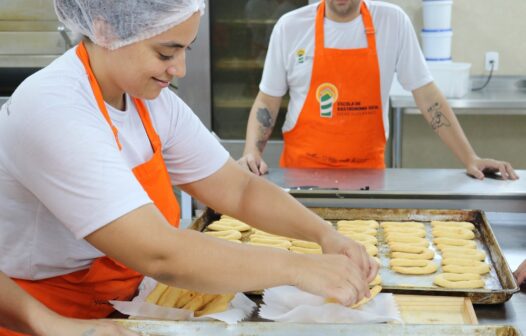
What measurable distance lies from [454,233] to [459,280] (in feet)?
1.30

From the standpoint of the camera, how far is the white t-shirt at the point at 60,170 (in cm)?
150

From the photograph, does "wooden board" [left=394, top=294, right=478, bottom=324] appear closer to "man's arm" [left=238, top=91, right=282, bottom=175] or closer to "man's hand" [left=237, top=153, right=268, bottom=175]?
"man's hand" [left=237, top=153, right=268, bottom=175]

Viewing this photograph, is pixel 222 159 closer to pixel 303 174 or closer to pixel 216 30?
pixel 303 174

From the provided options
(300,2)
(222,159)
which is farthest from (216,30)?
(222,159)

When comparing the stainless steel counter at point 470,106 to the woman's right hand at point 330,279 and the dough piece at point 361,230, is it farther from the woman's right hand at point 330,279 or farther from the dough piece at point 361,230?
the woman's right hand at point 330,279

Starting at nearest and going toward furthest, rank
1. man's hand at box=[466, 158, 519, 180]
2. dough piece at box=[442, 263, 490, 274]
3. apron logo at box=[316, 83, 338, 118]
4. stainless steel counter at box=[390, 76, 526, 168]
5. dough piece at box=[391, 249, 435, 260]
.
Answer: dough piece at box=[442, 263, 490, 274] → dough piece at box=[391, 249, 435, 260] → man's hand at box=[466, 158, 519, 180] → apron logo at box=[316, 83, 338, 118] → stainless steel counter at box=[390, 76, 526, 168]

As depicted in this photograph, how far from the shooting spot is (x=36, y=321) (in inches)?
60.3

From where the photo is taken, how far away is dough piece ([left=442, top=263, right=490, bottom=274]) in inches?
81.0

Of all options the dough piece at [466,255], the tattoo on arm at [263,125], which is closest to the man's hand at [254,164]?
the tattoo on arm at [263,125]

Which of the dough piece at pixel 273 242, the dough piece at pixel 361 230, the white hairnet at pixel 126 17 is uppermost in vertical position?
the white hairnet at pixel 126 17

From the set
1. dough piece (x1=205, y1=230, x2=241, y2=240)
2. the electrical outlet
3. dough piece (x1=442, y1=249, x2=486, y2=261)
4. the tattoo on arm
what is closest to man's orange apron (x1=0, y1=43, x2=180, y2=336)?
dough piece (x1=205, y1=230, x2=241, y2=240)

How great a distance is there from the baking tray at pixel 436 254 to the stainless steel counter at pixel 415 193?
0.08m

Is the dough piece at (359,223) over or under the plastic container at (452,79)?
under

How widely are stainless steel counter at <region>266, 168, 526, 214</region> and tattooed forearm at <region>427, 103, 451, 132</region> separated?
40cm
